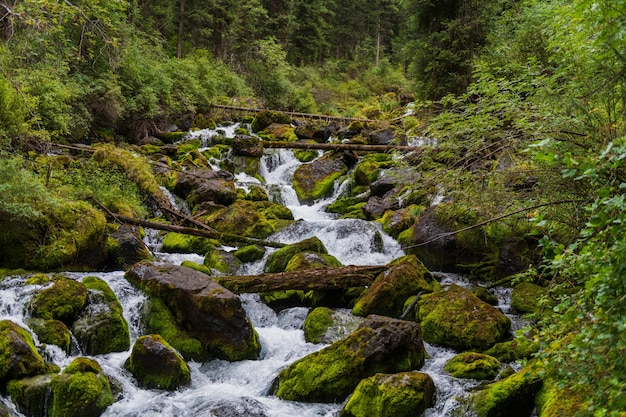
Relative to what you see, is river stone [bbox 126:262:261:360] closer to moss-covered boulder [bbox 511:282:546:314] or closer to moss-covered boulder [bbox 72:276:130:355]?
moss-covered boulder [bbox 72:276:130:355]

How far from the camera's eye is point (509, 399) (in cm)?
610

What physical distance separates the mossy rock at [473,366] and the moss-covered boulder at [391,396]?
0.85m

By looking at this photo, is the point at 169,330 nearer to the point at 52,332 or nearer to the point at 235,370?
A: the point at 235,370

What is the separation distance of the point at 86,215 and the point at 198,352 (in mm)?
4804

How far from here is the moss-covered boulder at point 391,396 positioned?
638cm

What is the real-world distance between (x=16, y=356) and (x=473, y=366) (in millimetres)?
6722

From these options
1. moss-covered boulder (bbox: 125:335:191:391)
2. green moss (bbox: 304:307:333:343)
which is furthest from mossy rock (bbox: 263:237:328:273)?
moss-covered boulder (bbox: 125:335:191:391)

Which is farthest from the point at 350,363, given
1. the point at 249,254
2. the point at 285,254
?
the point at 249,254

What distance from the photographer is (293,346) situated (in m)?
9.05

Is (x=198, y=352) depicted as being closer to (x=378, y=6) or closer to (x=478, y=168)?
(x=478, y=168)

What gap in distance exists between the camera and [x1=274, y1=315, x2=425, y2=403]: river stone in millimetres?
7273

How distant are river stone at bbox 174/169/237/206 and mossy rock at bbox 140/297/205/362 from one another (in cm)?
790

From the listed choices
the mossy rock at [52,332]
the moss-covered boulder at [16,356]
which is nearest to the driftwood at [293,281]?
the mossy rock at [52,332]

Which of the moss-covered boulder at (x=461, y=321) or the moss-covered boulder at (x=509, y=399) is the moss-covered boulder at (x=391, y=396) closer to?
the moss-covered boulder at (x=509, y=399)
